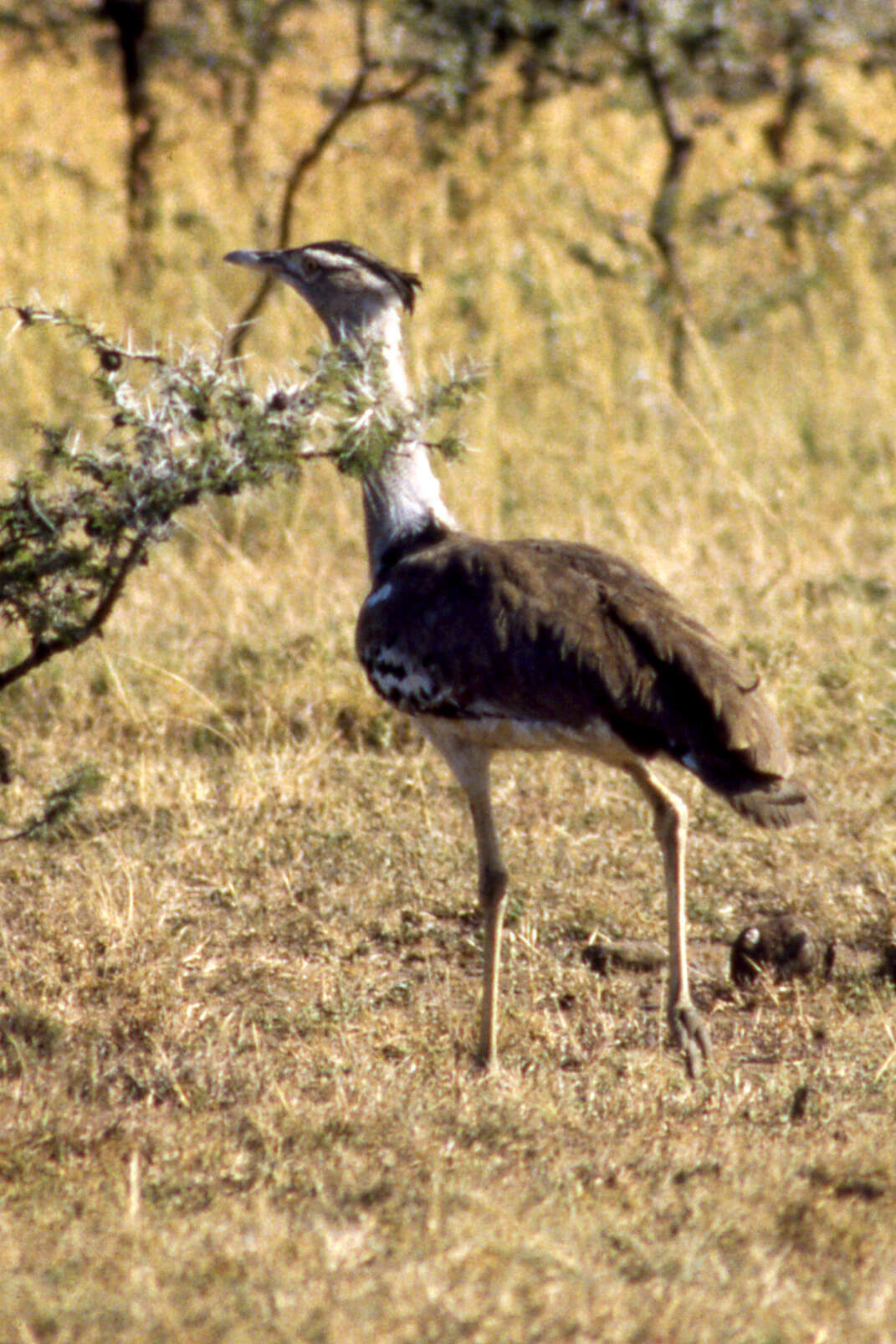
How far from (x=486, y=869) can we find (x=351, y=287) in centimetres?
141

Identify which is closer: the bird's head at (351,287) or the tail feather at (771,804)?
the tail feather at (771,804)

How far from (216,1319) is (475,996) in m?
1.57

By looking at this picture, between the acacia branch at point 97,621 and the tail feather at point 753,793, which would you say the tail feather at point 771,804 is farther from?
the acacia branch at point 97,621

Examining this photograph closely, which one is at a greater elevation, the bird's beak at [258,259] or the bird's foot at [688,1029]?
the bird's beak at [258,259]

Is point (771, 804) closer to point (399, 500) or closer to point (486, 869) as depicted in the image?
point (486, 869)

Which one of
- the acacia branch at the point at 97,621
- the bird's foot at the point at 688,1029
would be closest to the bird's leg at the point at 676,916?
the bird's foot at the point at 688,1029

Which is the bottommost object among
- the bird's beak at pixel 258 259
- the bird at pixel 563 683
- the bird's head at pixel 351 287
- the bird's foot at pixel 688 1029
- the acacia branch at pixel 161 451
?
the bird's foot at pixel 688 1029

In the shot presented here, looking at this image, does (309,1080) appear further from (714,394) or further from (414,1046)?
(714,394)

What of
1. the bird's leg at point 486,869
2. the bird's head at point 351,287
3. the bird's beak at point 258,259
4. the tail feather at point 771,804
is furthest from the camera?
the bird's beak at point 258,259

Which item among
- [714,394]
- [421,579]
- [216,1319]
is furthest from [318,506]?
[216,1319]

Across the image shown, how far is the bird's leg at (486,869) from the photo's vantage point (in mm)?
3416

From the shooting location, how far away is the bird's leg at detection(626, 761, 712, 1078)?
11.3 ft

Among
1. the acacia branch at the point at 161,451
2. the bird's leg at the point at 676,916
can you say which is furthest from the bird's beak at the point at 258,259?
the bird's leg at the point at 676,916

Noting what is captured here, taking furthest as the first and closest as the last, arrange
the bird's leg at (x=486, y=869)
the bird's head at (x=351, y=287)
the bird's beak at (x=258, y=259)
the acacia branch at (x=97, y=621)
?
the bird's beak at (x=258, y=259) → the bird's head at (x=351, y=287) → the bird's leg at (x=486, y=869) → the acacia branch at (x=97, y=621)
